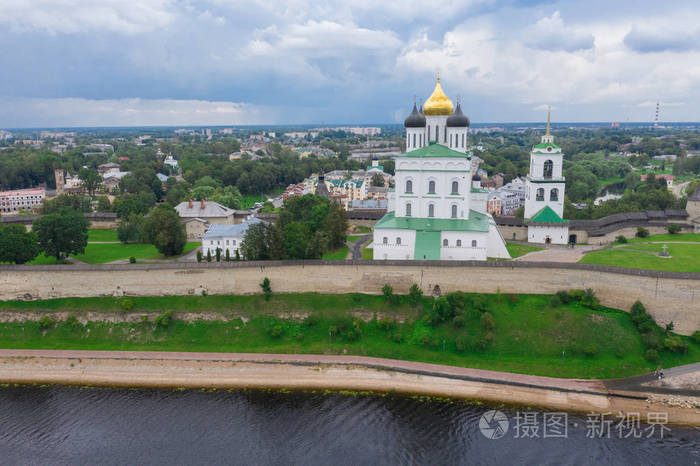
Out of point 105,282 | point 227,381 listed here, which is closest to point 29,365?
point 105,282

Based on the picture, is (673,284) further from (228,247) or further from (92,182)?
(92,182)

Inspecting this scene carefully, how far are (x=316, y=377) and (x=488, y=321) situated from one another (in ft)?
30.0

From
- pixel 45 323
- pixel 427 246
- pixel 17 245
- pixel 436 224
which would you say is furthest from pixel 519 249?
pixel 17 245

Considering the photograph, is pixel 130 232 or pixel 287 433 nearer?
pixel 287 433

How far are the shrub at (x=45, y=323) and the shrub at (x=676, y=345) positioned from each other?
31897 millimetres

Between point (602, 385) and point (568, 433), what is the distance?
4.03 metres

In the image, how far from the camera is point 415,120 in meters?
37.3

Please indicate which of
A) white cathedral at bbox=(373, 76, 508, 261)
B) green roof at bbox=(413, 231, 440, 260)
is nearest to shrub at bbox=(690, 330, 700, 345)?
white cathedral at bbox=(373, 76, 508, 261)

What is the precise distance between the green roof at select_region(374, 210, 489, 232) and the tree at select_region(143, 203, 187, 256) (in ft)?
48.5

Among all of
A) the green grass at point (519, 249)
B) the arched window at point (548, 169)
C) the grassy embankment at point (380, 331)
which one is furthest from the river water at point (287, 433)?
the arched window at point (548, 169)

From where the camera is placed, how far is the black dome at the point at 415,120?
37.2 metres

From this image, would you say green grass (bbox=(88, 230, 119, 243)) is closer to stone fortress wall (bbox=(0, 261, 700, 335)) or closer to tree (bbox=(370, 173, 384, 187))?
stone fortress wall (bbox=(0, 261, 700, 335))

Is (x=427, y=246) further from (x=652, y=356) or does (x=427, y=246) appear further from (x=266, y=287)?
(x=652, y=356)

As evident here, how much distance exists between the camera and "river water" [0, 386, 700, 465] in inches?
727
